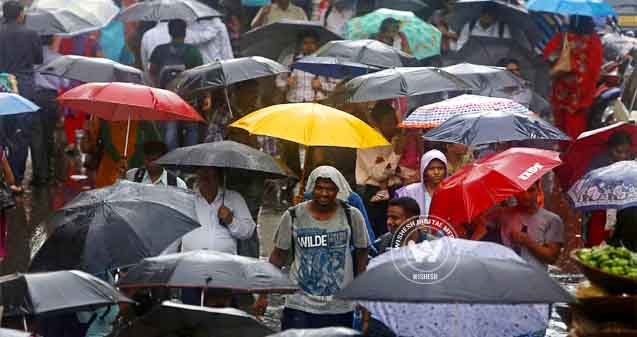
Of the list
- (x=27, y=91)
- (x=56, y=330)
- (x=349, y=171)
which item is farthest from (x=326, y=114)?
(x=27, y=91)

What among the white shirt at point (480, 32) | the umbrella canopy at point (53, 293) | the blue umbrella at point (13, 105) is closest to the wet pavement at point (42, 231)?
the blue umbrella at point (13, 105)

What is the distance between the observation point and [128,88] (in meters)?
13.2

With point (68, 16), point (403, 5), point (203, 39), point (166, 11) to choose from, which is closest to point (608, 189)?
point (166, 11)

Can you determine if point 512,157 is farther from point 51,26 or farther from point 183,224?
point 51,26

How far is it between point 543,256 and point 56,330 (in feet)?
9.24

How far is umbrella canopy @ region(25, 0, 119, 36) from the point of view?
17.9 metres

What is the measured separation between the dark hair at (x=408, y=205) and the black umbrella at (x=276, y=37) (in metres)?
7.35

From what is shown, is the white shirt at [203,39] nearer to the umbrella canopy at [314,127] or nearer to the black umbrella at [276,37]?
the black umbrella at [276,37]

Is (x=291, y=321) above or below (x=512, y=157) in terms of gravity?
below

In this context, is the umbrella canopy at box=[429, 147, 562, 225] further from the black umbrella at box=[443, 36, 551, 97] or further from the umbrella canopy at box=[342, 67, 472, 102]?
the black umbrella at box=[443, 36, 551, 97]

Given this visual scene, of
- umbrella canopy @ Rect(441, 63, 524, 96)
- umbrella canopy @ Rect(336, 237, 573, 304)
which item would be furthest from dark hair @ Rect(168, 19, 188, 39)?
umbrella canopy @ Rect(336, 237, 573, 304)

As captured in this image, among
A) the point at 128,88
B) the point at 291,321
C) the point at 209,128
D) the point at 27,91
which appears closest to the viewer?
the point at 291,321

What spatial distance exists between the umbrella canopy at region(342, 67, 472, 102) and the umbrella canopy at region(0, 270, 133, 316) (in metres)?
5.11

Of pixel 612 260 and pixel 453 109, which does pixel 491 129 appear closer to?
pixel 453 109
